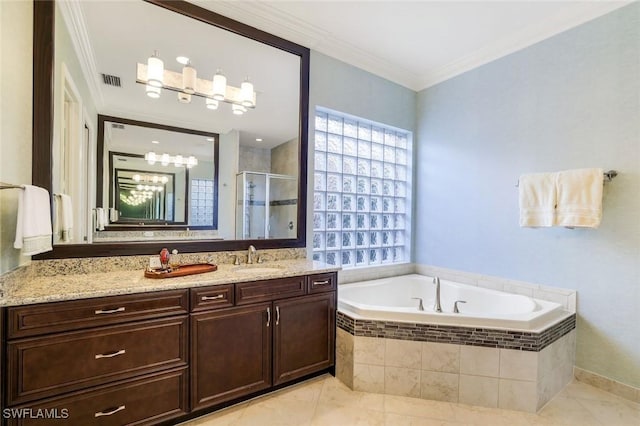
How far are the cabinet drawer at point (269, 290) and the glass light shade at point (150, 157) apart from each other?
41.8 inches

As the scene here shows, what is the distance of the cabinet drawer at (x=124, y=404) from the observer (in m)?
1.40

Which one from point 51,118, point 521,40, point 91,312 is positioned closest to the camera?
point 91,312

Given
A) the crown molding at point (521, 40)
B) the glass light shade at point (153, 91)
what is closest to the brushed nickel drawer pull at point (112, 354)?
the glass light shade at point (153, 91)

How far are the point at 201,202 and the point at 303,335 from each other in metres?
1.24

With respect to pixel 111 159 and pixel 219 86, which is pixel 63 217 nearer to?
pixel 111 159

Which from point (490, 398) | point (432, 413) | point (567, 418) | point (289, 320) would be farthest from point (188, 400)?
point (567, 418)

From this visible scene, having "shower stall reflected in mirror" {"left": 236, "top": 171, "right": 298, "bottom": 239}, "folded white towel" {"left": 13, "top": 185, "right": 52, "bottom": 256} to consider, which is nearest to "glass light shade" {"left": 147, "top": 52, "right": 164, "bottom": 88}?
"shower stall reflected in mirror" {"left": 236, "top": 171, "right": 298, "bottom": 239}

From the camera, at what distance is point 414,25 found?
2559 millimetres

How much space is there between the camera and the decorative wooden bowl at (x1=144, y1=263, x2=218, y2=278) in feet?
5.87

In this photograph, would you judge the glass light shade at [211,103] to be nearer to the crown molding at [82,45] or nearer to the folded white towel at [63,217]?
the crown molding at [82,45]

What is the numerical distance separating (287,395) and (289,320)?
1.66ft

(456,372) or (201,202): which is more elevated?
(201,202)

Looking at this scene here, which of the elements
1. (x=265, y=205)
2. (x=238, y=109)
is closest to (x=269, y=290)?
(x=265, y=205)

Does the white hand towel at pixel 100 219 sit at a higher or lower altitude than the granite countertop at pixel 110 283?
higher
